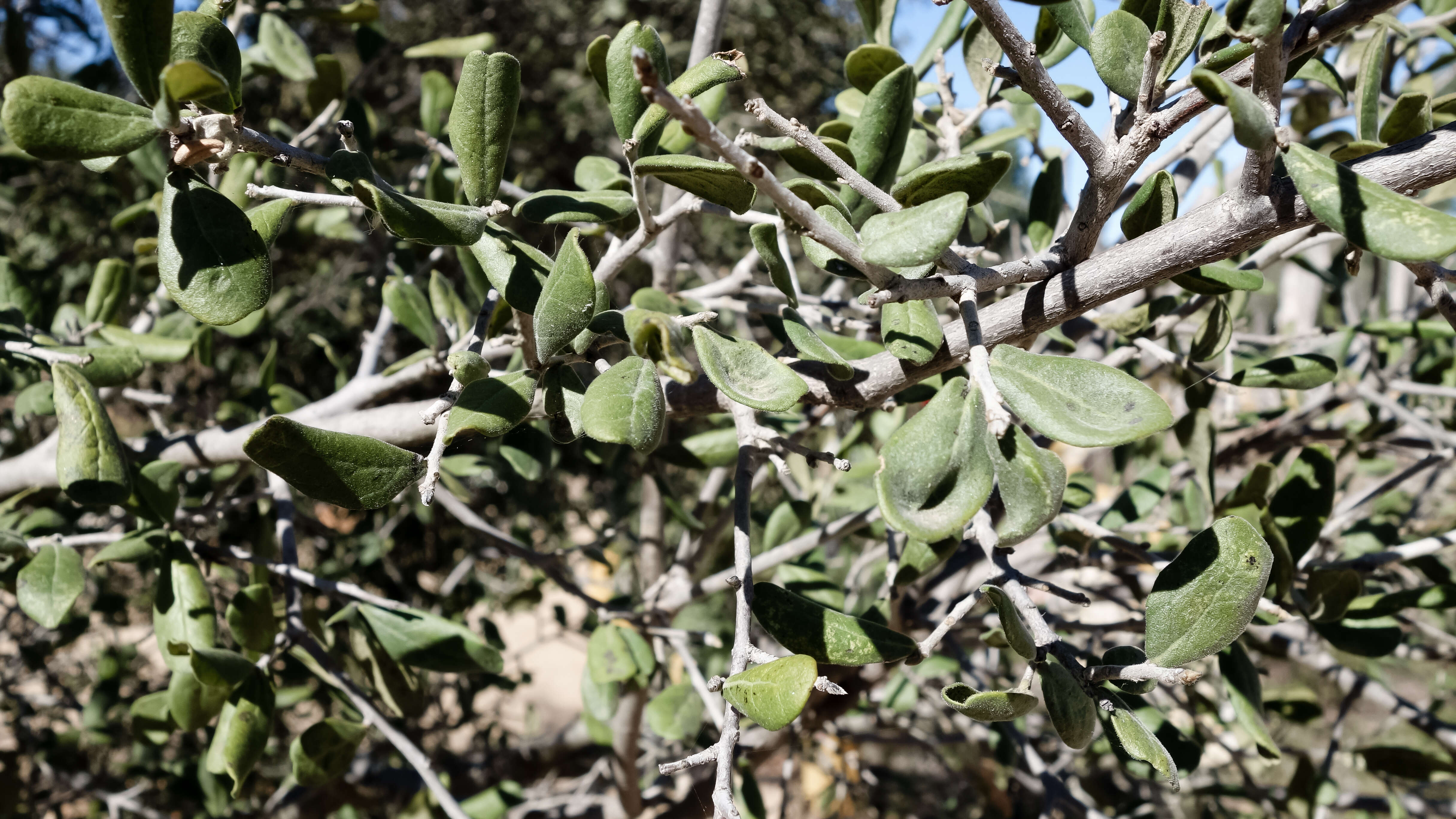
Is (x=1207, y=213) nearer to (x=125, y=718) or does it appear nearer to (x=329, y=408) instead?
(x=329, y=408)

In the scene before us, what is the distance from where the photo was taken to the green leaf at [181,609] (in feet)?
3.00

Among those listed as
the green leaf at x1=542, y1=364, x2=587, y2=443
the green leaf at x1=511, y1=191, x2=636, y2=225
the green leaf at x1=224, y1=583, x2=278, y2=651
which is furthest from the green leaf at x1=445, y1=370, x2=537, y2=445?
the green leaf at x1=224, y1=583, x2=278, y2=651

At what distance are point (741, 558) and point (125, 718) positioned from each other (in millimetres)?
2022

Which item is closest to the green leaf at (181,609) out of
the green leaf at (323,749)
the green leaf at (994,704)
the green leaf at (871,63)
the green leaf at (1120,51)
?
the green leaf at (323,749)

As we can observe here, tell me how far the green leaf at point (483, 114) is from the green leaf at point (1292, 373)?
0.78 metres

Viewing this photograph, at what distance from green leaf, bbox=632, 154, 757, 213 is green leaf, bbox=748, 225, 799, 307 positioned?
0.07 ft

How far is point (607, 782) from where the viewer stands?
213cm

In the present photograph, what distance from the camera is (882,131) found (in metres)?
0.72

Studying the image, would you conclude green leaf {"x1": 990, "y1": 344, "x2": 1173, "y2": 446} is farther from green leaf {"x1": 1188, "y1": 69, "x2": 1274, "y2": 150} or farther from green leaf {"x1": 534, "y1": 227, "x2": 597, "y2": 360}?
green leaf {"x1": 534, "y1": 227, "x2": 597, "y2": 360}

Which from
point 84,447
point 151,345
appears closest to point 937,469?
point 84,447

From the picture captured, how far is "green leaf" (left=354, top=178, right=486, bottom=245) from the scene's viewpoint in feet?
1.72

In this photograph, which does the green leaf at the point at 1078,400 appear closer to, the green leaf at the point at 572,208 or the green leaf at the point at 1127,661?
the green leaf at the point at 1127,661

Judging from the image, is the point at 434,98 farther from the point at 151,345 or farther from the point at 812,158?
the point at 812,158

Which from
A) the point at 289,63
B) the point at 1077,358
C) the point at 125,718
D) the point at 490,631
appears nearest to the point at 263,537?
the point at 490,631
